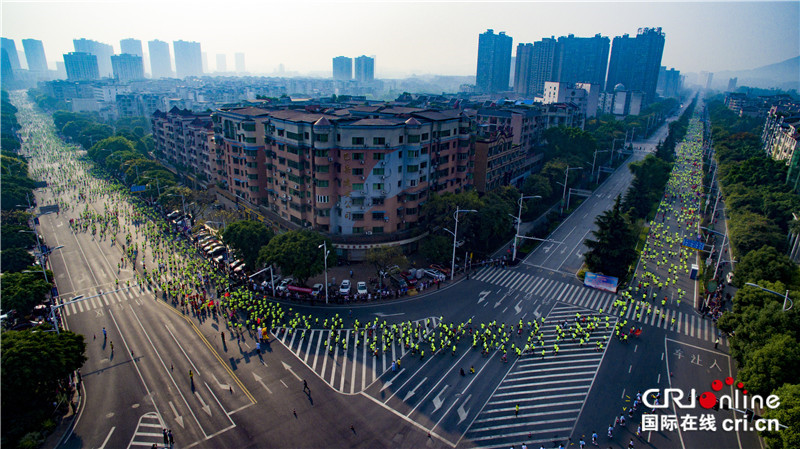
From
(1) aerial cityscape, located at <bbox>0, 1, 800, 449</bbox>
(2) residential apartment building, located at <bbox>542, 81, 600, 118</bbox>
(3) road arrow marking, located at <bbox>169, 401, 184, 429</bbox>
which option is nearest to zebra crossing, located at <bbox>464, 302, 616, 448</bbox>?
(1) aerial cityscape, located at <bbox>0, 1, 800, 449</bbox>

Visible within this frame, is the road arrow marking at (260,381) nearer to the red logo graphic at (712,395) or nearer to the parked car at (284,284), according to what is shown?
the parked car at (284,284)

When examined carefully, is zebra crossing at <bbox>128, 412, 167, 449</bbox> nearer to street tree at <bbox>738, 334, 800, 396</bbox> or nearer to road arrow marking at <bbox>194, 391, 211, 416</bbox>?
road arrow marking at <bbox>194, 391, 211, 416</bbox>

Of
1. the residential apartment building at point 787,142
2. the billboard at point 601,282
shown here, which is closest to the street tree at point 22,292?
the billboard at point 601,282

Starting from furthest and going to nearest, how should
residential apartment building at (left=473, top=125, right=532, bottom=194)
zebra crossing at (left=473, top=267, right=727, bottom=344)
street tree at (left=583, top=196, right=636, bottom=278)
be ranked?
residential apartment building at (left=473, top=125, right=532, bottom=194), street tree at (left=583, top=196, right=636, bottom=278), zebra crossing at (left=473, top=267, right=727, bottom=344)

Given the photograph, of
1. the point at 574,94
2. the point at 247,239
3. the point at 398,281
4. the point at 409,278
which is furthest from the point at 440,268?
the point at 574,94

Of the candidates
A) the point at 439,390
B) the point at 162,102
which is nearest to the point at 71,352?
the point at 439,390

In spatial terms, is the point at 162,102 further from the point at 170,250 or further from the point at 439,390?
the point at 439,390
